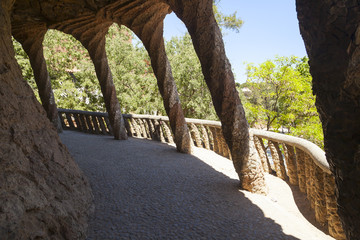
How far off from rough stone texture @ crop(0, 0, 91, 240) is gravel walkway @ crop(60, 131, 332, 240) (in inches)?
10.8

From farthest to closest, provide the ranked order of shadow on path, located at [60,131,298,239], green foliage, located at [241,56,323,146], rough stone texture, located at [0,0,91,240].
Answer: green foliage, located at [241,56,323,146] < shadow on path, located at [60,131,298,239] < rough stone texture, located at [0,0,91,240]

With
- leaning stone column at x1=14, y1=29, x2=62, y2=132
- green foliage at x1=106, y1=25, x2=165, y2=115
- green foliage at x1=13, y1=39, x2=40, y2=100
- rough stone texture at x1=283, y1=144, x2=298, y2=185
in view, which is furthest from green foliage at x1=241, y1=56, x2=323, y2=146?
green foliage at x1=13, y1=39, x2=40, y2=100

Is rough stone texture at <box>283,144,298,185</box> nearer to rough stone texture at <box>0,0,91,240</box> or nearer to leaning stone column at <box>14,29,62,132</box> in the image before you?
rough stone texture at <box>0,0,91,240</box>

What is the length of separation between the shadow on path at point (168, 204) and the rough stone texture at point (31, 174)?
0.28 m

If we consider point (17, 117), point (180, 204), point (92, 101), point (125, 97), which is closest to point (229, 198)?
point (180, 204)

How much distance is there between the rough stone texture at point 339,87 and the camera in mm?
1135

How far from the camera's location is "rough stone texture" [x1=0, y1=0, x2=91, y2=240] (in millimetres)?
1609

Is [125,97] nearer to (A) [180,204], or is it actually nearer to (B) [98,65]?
(B) [98,65]

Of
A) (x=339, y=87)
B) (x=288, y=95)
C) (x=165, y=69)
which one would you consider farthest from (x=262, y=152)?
(x=288, y=95)

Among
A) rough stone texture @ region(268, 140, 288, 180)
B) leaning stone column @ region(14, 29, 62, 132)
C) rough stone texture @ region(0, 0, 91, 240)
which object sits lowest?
rough stone texture @ region(268, 140, 288, 180)

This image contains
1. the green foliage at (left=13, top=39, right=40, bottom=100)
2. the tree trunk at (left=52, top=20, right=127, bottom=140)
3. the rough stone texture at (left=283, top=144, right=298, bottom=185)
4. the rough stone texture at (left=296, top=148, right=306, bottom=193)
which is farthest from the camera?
the green foliage at (left=13, top=39, right=40, bottom=100)

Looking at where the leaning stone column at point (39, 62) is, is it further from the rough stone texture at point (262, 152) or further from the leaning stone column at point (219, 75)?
the rough stone texture at point (262, 152)

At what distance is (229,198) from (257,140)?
1.62 meters

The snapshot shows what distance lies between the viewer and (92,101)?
45.2 ft
